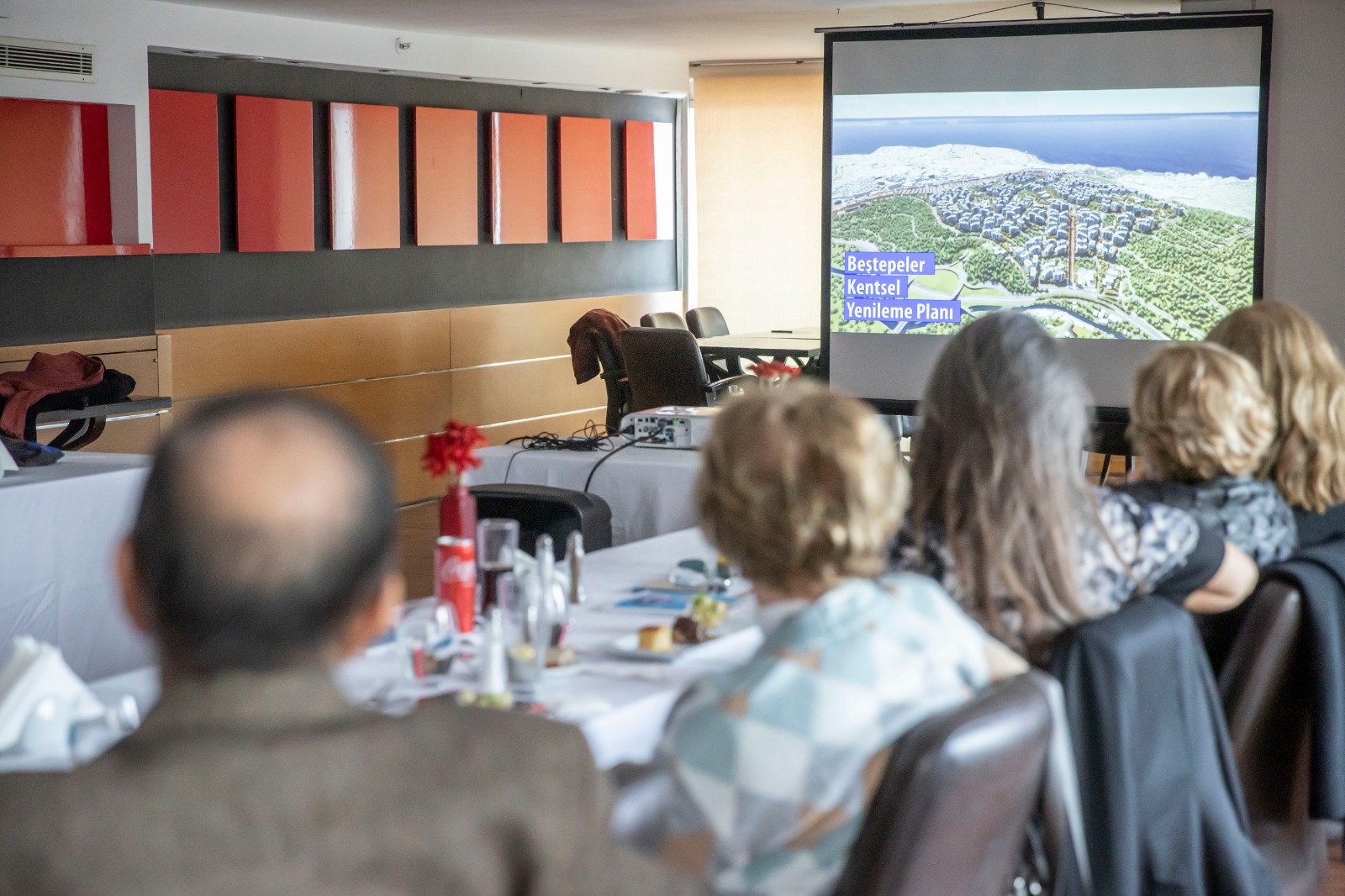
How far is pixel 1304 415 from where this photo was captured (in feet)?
8.59

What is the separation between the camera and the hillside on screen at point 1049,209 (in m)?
5.79

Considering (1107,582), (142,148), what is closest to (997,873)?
(1107,582)

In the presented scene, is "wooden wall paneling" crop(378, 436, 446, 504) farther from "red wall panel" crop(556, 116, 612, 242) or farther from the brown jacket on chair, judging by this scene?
the brown jacket on chair

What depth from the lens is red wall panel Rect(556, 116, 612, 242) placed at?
927 centimetres

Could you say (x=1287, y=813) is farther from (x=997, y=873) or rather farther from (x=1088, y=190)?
(x=1088, y=190)

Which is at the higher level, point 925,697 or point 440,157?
point 440,157

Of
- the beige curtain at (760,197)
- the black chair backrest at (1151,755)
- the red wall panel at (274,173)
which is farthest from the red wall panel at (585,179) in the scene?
the black chair backrest at (1151,755)

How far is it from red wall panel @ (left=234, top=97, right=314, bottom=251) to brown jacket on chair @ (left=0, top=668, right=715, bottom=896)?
263 inches

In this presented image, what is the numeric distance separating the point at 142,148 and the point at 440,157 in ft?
6.88

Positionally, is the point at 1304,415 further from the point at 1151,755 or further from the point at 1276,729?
the point at 1151,755

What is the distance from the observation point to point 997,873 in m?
1.46

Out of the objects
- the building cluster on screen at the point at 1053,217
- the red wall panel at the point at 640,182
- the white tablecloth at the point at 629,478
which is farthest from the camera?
the red wall panel at the point at 640,182

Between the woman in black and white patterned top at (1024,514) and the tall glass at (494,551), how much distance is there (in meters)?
0.71

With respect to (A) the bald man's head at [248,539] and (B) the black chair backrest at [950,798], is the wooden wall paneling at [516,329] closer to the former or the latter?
(B) the black chair backrest at [950,798]
